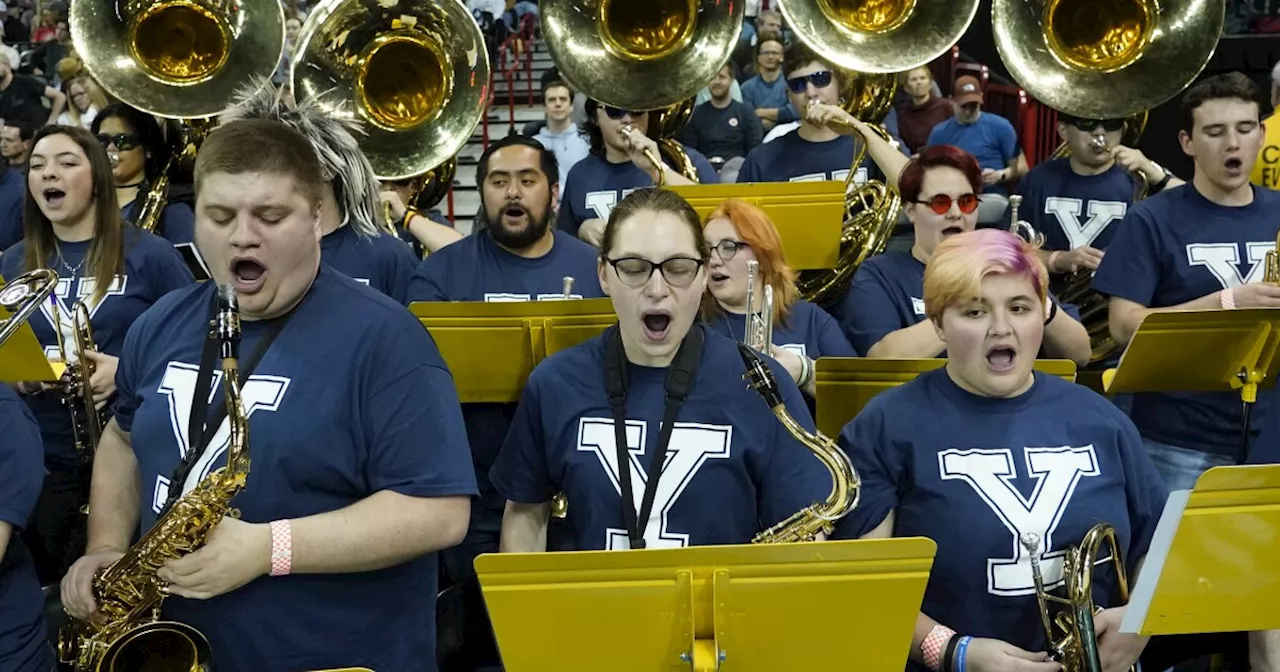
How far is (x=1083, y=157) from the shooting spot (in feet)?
18.1

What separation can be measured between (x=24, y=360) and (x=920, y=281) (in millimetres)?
2536

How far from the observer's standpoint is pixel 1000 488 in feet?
9.03

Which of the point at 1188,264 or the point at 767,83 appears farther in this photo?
the point at 767,83

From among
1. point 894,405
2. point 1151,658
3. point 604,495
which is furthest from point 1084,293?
point 604,495

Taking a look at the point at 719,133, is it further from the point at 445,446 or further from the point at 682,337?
the point at 445,446

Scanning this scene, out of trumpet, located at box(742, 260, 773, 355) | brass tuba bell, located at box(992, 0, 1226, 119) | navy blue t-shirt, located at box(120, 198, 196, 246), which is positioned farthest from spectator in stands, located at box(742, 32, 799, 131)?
trumpet, located at box(742, 260, 773, 355)

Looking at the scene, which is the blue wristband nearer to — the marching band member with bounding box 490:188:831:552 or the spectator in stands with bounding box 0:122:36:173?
the marching band member with bounding box 490:188:831:552

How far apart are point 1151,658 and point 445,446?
5.97ft

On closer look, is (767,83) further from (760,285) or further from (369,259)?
(760,285)

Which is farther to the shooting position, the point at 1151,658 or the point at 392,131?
the point at 392,131

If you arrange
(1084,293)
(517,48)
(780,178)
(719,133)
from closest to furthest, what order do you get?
(1084,293) → (780,178) → (719,133) → (517,48)

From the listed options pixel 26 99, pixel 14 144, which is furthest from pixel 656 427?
pixel 26 99

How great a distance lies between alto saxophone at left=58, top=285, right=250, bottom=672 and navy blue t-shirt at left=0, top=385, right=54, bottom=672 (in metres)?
0.36

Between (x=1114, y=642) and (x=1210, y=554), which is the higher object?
(x=1210, y=554)
